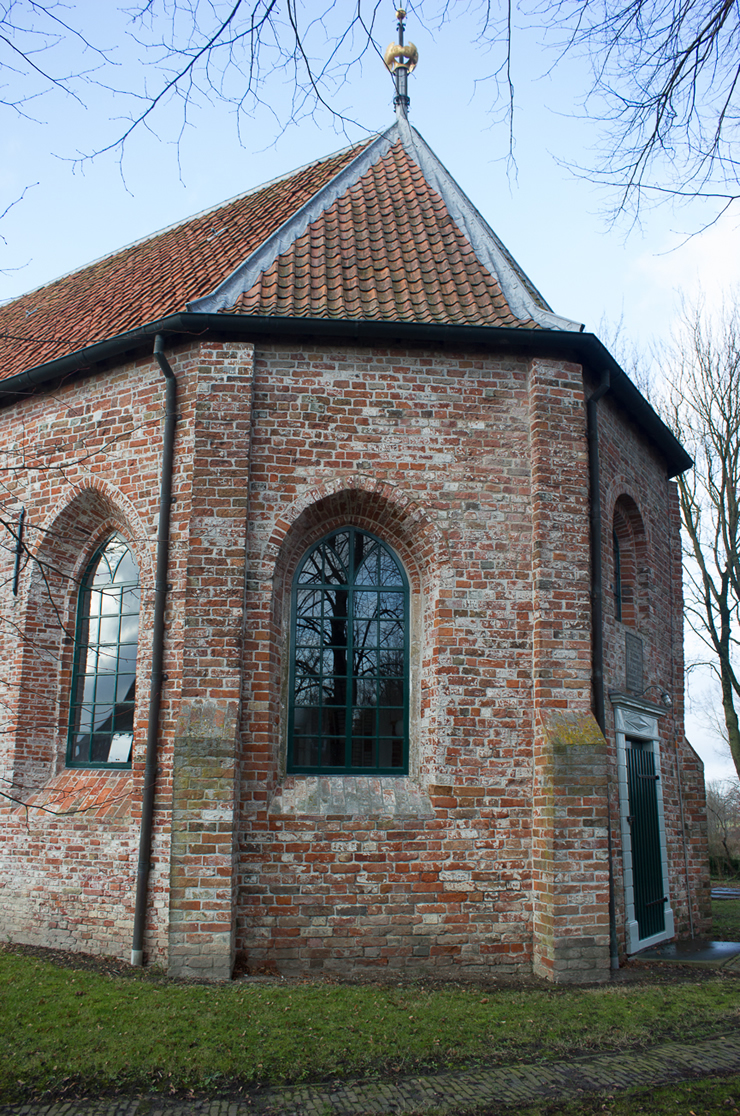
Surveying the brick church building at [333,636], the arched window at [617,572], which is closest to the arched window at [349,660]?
the brick church building at [333,636]

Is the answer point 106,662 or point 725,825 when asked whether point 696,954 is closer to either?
point 106,662

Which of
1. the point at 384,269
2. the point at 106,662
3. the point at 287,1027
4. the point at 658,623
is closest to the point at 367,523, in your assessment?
the point at 384,269

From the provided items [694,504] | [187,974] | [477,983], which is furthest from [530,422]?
[694,504]

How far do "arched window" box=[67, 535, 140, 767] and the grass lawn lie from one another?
2.21 m

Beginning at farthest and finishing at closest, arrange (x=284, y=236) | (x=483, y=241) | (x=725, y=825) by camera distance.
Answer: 1. (x=725, y=825)
2. (x=483, y=241)
3. (x=284, y=236)

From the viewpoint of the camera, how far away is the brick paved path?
169 inches

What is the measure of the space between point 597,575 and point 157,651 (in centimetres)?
424

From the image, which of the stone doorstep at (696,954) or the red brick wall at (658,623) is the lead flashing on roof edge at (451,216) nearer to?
the red brick wall at (658,623)

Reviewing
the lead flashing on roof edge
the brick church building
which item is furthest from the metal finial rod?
the brick church building

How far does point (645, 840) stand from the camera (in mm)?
8711

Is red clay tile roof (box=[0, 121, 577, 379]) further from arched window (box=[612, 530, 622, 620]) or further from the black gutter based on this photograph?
arched window (box=[612, 530, 622, 620])

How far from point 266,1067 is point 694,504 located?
15.5 meters

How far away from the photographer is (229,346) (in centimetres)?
759

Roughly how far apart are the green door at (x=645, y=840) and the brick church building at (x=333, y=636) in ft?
0.16
